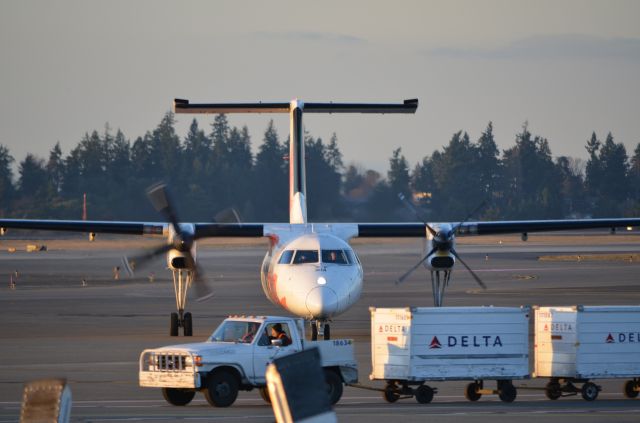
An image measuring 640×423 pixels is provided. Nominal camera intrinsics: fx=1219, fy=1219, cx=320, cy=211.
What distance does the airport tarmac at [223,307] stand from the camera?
16.3 m

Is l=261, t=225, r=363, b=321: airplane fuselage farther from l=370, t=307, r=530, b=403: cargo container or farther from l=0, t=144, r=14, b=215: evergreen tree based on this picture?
l=0, t=144, r=14, b=215: evergreen tree

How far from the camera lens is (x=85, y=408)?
16406 millimetres

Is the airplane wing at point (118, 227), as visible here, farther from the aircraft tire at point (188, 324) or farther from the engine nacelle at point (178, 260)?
the aircraft tire at point (188, 324)

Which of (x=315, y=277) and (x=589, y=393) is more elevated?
(x=315, y=277)

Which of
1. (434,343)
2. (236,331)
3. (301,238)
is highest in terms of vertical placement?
(301,238)

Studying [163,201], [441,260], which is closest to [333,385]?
[163,201]

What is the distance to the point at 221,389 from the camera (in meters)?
16.8

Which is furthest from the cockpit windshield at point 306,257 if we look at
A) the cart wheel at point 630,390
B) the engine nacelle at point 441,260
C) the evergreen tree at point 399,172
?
the evergreen tree at point 399,172

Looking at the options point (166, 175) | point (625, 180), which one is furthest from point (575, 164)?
point (166, 175)

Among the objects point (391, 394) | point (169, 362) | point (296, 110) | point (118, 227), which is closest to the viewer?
point (169, 362)

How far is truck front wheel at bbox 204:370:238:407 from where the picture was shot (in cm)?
1675

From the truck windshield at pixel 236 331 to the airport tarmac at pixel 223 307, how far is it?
952 mm

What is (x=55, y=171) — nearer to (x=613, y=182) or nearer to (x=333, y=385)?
(x=613, y=182)

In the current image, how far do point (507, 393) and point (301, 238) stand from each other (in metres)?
8.76
